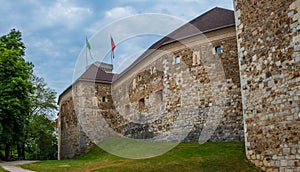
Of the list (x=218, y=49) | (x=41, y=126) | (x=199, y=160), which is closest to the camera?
(x=199, y=160)

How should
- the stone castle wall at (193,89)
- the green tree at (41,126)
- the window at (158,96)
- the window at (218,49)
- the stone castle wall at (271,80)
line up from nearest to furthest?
the stone castle wall at (271,80)
the stone castle wall at (193,89)
the window at (218,49)
the window at (158,96)
the green tree at (41,126)

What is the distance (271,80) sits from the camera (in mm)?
10625

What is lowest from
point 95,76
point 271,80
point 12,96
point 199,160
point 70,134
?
point 199,160

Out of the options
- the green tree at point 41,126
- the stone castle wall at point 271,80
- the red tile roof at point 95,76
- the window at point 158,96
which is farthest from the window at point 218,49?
the green tree at point 41,126

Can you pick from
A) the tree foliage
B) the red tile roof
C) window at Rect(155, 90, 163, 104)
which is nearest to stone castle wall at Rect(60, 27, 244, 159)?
window at Rect(155, 90, 163, 104)

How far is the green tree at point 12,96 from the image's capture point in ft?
73.9

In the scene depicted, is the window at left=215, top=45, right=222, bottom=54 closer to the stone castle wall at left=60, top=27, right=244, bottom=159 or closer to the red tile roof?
the stone castle wall at left=60, top=27, right=244, bottom=159

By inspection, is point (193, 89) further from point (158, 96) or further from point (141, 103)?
point (141, 103)

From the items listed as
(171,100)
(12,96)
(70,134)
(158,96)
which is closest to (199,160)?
(171,100)

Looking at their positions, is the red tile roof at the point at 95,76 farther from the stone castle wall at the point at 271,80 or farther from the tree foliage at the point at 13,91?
the stone castle wall at the point at 271,80

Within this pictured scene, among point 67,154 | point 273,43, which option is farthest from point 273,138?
point 67,154

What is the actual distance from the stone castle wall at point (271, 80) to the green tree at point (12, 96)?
1664 centimetres

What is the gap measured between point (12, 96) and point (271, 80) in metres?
18.5

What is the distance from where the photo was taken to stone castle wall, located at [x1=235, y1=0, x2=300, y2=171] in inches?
386
